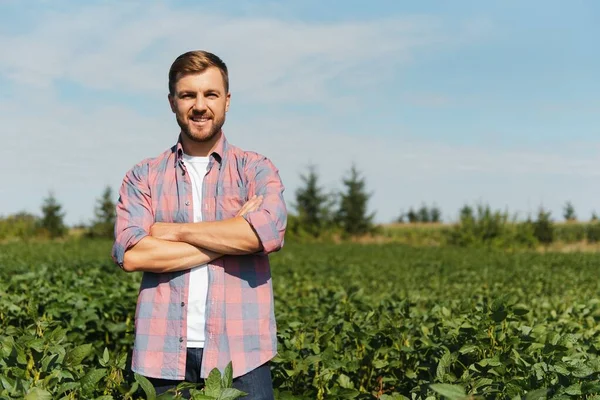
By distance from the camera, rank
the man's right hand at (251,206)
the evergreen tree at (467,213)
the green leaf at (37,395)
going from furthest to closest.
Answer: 1. the evergreen tree at (467,213)
2. the man's right hand at (251,206)
3. the green leaf at (37,395)

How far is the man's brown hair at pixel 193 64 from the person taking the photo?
10.5ft

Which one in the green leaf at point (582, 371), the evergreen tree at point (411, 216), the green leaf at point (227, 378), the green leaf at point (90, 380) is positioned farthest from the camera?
the evergreen tree at point (411, 216)

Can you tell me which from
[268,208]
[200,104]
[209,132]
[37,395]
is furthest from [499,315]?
[37,395]

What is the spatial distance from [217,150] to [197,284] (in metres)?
0.67

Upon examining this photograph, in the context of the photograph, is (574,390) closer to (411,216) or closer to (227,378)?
(227,378)

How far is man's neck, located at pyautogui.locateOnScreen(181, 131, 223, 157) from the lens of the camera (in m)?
3.32

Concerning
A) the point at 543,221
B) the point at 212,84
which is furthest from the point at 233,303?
the point at 543,221

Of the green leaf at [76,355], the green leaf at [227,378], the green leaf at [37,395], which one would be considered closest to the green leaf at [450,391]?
the green leaf at [227,378]

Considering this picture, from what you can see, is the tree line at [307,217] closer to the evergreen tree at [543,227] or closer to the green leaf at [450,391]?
the evergreen tree at [543,227]

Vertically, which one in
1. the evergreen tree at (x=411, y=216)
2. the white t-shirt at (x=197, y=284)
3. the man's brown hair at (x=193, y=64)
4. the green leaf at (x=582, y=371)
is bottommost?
the green leaf at (x=582, y=371)

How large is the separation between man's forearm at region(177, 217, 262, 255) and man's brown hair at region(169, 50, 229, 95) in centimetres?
69

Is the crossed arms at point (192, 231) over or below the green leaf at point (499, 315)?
over

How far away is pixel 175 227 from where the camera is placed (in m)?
3.27

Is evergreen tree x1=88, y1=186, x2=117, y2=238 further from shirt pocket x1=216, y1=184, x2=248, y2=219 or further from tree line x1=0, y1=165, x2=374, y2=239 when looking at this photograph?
shirt pocket x1=216, y1=184, x2=248, y2=219
